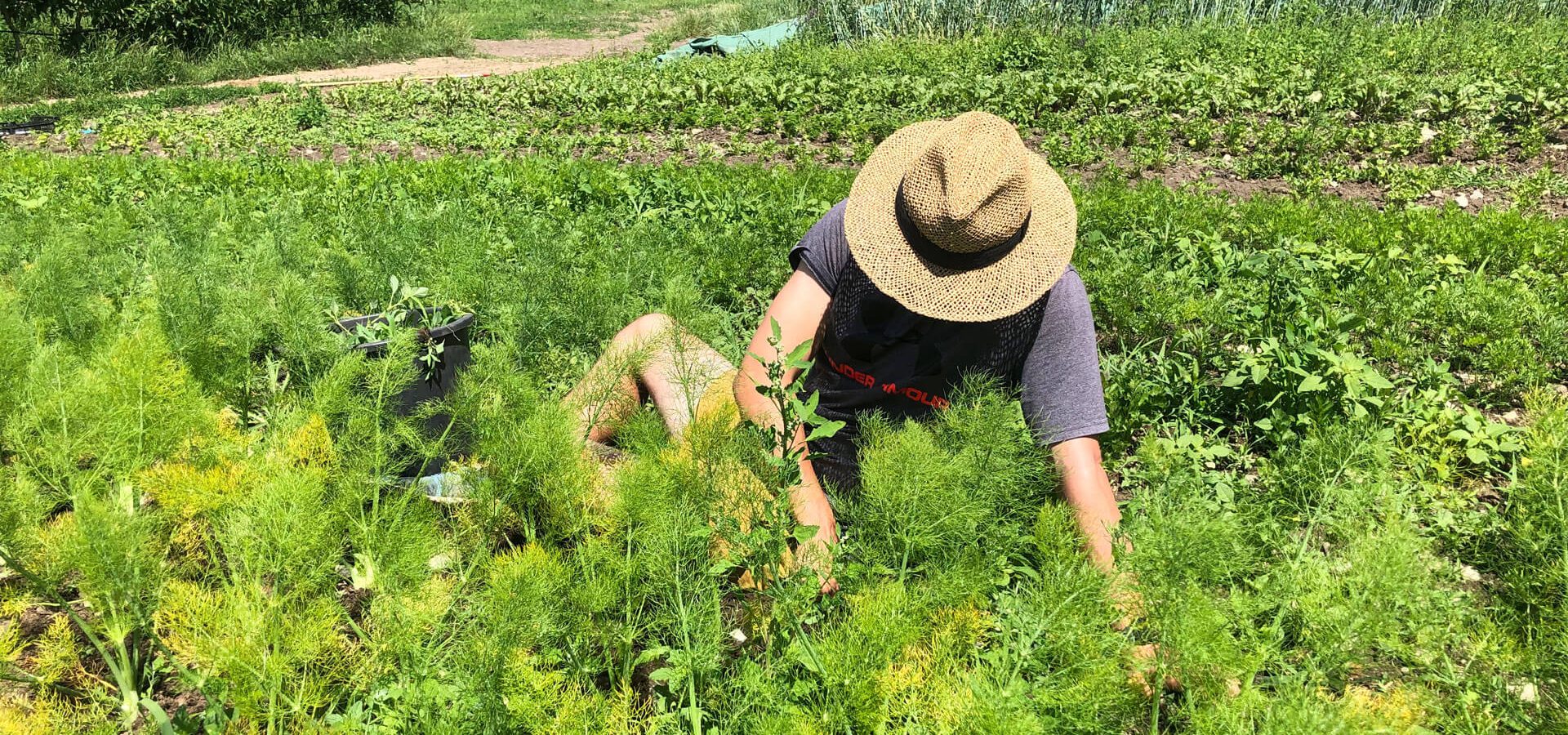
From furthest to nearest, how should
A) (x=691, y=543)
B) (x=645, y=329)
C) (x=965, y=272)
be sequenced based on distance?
(x=645, y=329), (x=965, y=272), (x=691, y=543)

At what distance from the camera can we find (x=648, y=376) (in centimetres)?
289

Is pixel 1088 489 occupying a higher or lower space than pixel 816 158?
higher

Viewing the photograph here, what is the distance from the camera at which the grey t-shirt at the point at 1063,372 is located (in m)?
2.20

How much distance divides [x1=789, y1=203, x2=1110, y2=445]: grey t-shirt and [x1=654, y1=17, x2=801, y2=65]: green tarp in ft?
41.5

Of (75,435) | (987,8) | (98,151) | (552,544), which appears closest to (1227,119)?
(987,8)

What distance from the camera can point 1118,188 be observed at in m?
5.49

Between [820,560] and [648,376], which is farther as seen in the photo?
[648,376]

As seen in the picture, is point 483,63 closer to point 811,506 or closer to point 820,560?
point 811,506

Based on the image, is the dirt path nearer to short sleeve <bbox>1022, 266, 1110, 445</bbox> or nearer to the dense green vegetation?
the dense green vegetation

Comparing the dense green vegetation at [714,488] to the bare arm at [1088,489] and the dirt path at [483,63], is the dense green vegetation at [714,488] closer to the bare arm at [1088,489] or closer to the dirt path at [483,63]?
the bare arm at [1088,489]

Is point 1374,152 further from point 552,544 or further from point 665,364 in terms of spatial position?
point 552,544

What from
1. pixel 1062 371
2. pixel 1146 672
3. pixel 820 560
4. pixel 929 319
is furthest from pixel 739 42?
pixel 1146 672

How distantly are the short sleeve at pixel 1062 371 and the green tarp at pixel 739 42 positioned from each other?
41.5 feet

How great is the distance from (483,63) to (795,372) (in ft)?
56.8
